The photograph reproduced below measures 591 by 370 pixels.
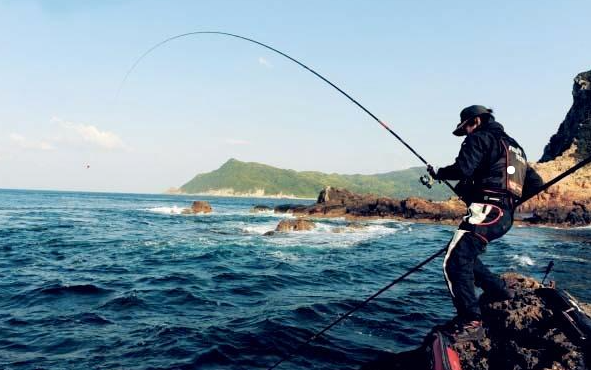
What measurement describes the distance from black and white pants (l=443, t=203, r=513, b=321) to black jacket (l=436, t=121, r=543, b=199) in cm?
30

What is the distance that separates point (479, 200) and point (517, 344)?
1927mm

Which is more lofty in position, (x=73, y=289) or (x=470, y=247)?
(x=470, y=247)

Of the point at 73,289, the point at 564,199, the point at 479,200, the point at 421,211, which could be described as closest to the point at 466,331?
the point at 479,200

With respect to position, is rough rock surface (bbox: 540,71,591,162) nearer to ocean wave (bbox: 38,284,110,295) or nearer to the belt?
the belt

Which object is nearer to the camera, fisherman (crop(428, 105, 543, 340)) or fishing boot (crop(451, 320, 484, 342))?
fisherman (crop(428, 105, 543, 340))

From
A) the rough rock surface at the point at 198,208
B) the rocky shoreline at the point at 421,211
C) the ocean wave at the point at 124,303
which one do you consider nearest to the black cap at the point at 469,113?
the ocean wave at the point at 124,303

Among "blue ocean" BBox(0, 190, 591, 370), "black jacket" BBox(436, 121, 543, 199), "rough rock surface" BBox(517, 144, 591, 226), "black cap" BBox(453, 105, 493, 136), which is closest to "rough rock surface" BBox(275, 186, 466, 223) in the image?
"rough rock surface" BBox(517, 144, 591, 226)

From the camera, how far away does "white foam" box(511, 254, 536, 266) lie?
1781 cm

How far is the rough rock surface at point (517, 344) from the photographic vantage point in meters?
4.42

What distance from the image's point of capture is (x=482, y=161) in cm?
497

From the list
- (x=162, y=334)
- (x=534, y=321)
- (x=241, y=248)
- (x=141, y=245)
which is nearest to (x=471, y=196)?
(x=534, y=321)

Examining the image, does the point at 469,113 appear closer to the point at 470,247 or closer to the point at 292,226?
the point at 470,247

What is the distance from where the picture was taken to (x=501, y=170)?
16.1ft

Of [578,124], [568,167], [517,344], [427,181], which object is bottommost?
[517,344]
